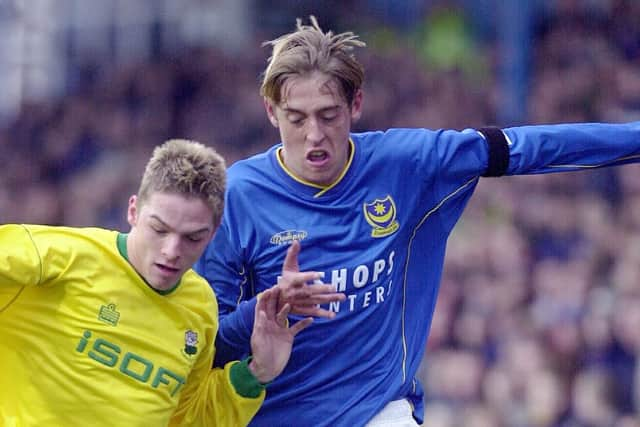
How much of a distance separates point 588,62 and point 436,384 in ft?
10.1

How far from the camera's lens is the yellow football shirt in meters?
3.97

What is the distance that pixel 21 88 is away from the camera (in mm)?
15320

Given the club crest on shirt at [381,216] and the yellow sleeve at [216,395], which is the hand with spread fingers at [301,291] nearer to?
the yellow sleeve at [216,395]

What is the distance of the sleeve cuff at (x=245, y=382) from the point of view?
4.30 m

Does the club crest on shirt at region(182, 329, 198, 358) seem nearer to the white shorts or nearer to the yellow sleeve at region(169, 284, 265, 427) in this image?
the yellow sleeve at region(169, 284, 265, 427)

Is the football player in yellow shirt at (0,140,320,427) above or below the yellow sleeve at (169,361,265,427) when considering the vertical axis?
above

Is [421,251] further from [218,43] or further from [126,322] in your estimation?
[218,43]

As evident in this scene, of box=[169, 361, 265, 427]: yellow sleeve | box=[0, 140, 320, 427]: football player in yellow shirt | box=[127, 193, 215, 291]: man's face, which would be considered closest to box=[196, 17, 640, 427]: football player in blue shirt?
box=[169, 361, 265, 427]: yellow sleeve

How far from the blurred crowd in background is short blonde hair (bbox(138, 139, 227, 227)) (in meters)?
4.24

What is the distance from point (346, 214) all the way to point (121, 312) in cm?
88

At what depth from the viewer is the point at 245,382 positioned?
14.1 feet

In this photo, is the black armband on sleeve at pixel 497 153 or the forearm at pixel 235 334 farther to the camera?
the black armband on sleeve at pixel 497 153

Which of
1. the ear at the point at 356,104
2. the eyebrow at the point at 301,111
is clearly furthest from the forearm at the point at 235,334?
the ear at the point at 356,104

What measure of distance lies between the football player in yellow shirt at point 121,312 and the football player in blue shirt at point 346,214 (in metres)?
0.27
